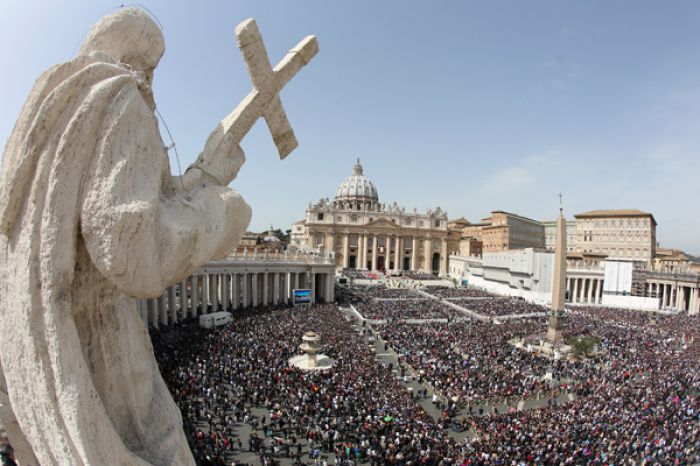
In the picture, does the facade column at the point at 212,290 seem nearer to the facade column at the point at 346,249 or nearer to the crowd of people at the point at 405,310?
the crowd of people at the point at 405,310

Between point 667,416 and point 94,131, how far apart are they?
62.8 feet

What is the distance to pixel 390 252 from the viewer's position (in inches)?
3642

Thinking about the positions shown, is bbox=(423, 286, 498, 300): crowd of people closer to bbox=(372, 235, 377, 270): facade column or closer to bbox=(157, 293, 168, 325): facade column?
bbox=(157, 293, 168, 325): facade column

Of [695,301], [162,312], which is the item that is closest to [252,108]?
[162,312]

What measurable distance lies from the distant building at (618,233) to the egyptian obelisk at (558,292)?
185 feet

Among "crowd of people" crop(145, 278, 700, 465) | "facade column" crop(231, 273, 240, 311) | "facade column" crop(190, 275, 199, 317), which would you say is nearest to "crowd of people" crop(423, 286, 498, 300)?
"crowd of people" crop(145, 278, 700, 465)

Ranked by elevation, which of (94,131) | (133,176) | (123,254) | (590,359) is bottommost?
(590,359)

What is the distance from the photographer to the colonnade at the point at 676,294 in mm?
49156

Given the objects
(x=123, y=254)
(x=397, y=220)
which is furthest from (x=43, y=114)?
(x=397, y=220)

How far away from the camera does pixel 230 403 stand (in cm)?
1421

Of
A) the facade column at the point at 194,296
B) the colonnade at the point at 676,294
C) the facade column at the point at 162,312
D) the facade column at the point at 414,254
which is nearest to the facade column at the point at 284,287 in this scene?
the facade column at the point at 194,296

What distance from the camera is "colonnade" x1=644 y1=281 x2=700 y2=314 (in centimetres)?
4916

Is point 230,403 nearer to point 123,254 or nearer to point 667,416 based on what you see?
point 123,254

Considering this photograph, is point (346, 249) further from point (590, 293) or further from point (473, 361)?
point (473, 361)
